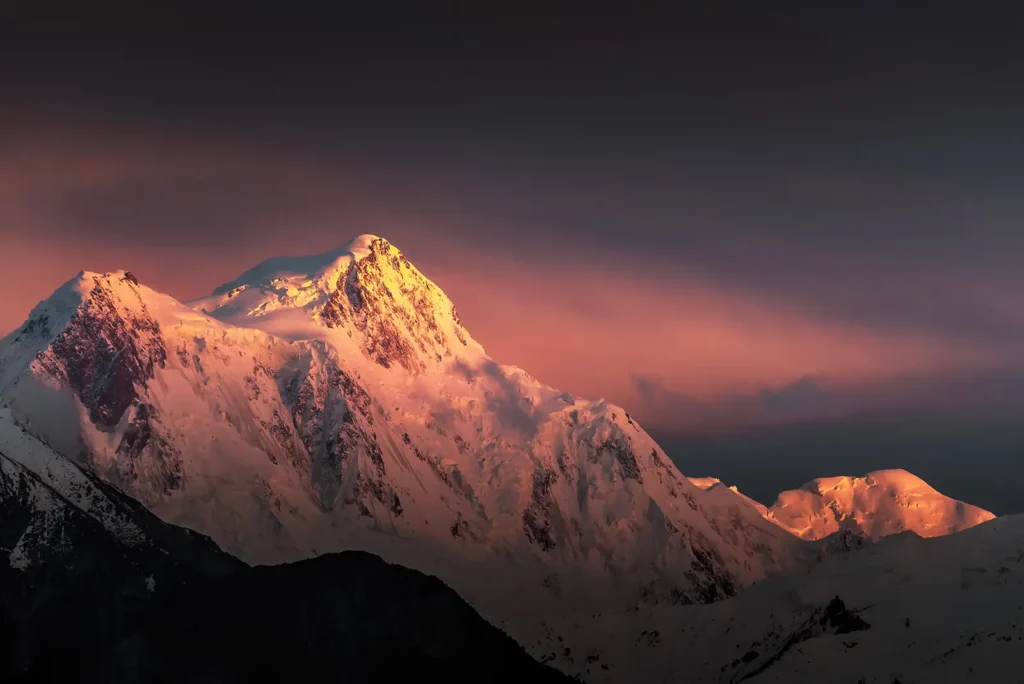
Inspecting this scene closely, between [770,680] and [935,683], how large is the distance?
33.2m

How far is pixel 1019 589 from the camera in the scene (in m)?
196

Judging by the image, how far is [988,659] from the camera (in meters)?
170

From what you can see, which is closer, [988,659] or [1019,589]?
[988,659]

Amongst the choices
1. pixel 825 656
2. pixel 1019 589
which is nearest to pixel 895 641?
pixel 825 656

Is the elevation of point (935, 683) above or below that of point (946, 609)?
below

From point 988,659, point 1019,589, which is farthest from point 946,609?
point 988,659

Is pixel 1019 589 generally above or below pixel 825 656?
above

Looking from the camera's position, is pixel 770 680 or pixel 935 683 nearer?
pixel 935 683

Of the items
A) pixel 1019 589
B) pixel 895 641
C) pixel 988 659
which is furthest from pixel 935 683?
pixel 1019 589

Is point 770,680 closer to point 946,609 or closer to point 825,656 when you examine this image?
point 825,656

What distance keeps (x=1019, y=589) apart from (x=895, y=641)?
77.5 ft

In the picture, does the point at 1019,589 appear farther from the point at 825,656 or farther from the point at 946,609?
the point at 825,656

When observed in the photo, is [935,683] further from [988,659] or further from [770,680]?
[770,680]

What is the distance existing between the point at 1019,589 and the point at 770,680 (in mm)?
44959
